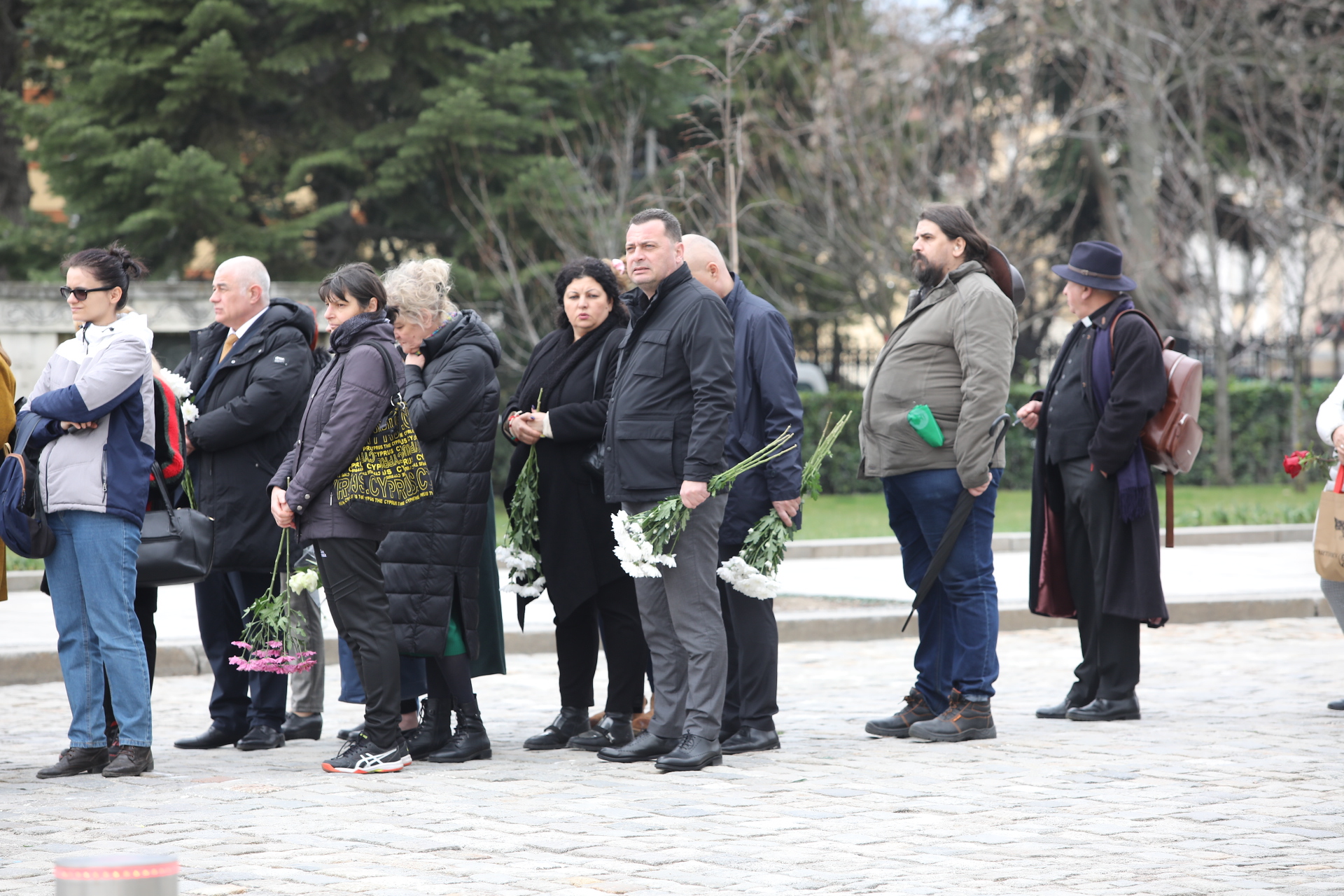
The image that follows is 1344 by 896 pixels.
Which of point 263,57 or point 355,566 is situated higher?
point 263,57

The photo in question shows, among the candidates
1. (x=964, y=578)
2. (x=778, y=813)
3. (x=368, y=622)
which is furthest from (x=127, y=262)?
(x=964, y=578)

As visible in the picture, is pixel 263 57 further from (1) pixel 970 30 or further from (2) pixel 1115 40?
(2) pixel 1115 40

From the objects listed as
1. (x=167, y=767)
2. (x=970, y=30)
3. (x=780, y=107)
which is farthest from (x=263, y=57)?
(x=167, y=767)

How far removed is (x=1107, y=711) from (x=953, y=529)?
130 cm

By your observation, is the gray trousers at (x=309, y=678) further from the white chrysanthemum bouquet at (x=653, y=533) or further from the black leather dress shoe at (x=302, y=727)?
the white chrysanthemum bouquet at (x=653, y=533)

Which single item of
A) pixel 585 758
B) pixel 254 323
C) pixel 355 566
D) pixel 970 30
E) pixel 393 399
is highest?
pixel 970 30

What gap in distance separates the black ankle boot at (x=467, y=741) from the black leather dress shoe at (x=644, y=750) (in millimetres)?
508

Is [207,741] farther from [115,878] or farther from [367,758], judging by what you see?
[115,878]

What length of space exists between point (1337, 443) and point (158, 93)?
573 inches

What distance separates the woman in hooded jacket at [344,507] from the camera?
589cm

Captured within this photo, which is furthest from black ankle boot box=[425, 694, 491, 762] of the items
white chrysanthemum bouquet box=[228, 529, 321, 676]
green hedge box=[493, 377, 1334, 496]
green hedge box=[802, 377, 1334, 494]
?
green hedge box=[802, 377, 1334, 494]

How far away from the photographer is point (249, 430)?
22.1 feet

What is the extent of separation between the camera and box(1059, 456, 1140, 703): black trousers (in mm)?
7066

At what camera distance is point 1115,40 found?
75.0 ft
